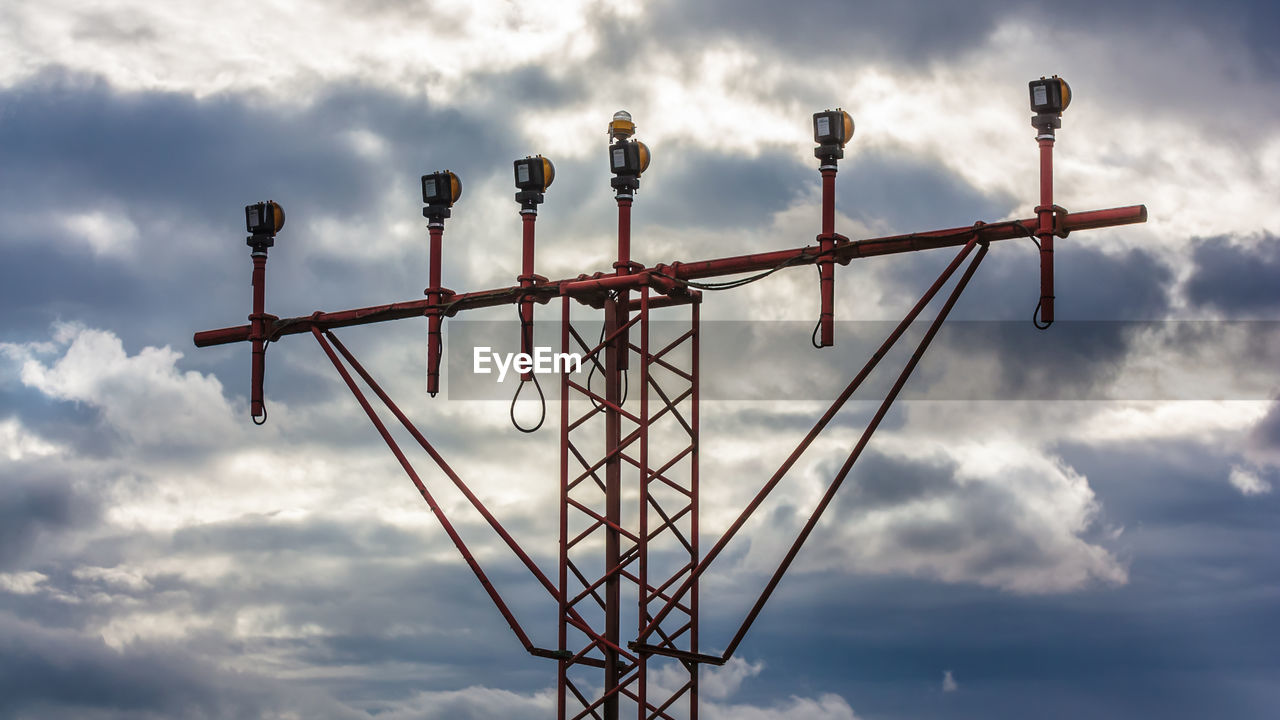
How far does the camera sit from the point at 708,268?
25.1 m

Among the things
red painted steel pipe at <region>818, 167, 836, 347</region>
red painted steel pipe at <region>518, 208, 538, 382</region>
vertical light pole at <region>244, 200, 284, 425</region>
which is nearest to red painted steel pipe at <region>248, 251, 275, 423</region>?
vertical light pole at <region>244, 200, 284, 425</region>

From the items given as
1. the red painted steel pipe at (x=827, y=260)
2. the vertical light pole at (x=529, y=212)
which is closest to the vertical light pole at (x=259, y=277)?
the vertical light pole at (x=529, y=212)

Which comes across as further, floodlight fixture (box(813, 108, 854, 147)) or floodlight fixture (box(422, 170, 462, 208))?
floodlight fixture (box(422, 170, 462, 208))

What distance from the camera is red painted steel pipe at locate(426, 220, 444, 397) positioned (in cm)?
2722

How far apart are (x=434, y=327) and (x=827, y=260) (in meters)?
6.66

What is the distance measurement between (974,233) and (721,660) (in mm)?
6722

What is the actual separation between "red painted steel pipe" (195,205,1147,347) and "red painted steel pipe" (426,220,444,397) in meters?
0.13

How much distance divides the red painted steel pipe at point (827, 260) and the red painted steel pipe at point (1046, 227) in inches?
111

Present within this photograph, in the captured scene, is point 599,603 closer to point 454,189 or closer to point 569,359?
point 569,359

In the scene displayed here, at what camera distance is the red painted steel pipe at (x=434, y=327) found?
27219 millimetres

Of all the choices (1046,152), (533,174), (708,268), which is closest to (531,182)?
(533,174)

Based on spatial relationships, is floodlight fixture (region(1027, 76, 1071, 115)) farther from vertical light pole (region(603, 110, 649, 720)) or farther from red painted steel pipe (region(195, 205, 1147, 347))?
vertical light pole (region(603, 110, 649, 720))

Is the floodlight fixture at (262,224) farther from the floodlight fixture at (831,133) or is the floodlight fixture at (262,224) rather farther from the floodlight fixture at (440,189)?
the floodlight fixture at (831,133)

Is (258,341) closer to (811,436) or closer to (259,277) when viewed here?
(259,277)
